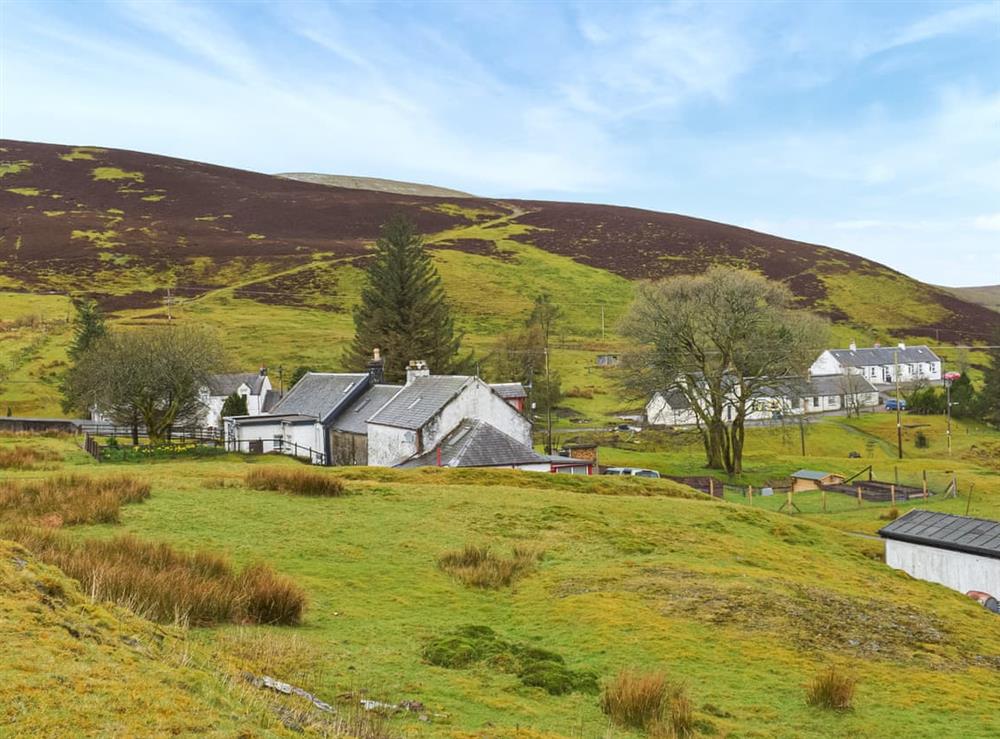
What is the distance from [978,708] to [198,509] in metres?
15.5

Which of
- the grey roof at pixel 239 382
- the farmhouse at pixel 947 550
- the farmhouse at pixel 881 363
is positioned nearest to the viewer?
the farmhouse at pixel 947 550

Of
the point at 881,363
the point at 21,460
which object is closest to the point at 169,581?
the point at 21,460

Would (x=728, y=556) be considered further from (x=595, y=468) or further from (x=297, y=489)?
(x=595, y=468)

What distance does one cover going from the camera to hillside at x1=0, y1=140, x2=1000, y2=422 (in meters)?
104

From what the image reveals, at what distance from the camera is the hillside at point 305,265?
10444 centimetres

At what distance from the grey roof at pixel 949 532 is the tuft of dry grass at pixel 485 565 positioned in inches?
506

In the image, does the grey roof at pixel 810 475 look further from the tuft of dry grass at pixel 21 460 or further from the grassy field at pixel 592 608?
the tuft of dry grass at pixel 21 460

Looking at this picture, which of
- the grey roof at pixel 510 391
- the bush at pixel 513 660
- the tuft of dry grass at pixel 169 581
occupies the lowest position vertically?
the bush at pixel 513 660

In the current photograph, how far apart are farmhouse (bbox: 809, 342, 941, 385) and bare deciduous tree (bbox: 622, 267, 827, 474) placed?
67.0 m

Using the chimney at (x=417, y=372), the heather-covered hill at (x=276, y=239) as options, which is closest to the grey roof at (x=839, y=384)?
the heather-covered hill at (x=276, y=239)

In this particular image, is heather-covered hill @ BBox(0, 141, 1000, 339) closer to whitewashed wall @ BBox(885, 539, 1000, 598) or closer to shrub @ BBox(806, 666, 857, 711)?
whitewashed wall @ BBox(885, 539, 1000, 598)

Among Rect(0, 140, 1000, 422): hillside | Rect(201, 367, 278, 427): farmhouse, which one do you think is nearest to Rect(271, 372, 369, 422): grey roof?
Rect(201, 367, 278, 427): farmhouse

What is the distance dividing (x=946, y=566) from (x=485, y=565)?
1499 cm

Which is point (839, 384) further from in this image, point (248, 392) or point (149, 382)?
point (149, 382)
